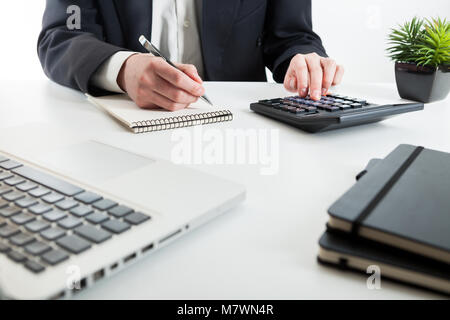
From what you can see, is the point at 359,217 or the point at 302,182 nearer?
the point at 359,217

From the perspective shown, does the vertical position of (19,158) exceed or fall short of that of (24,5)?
it falls short

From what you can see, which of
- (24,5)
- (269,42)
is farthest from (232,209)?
(24,5)

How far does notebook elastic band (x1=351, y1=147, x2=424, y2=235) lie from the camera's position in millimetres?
267

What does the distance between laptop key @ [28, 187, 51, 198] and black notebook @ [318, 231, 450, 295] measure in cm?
22

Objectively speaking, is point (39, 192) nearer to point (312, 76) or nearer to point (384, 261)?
point (384, 261)

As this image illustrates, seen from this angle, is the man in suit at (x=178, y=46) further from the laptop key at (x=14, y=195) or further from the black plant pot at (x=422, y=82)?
the laptop key at (x=14, y=195)

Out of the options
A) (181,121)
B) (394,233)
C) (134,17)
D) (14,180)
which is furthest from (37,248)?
(134,17)

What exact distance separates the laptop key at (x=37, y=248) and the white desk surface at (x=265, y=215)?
0.04 meters

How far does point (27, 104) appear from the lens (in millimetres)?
704

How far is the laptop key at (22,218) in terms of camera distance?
0.91ft

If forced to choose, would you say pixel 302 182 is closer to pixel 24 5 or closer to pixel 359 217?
pixel 359 217

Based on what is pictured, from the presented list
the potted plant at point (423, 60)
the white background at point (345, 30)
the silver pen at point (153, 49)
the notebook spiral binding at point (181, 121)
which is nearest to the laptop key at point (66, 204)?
the notebook spiral binding at point (181, 121)
